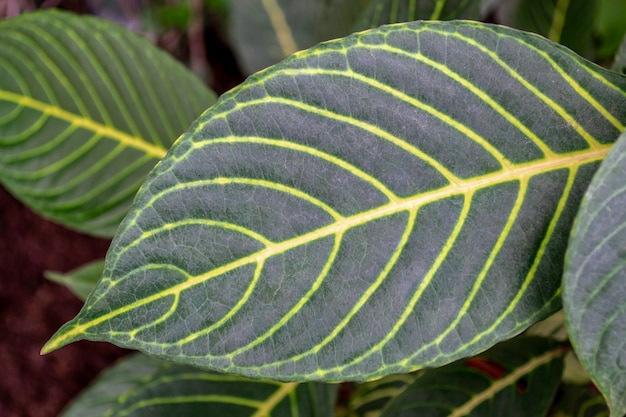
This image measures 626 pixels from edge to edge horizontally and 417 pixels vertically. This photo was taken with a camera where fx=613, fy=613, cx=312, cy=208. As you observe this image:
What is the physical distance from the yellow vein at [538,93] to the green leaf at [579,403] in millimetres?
381

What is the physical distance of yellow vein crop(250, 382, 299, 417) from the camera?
2.20ft

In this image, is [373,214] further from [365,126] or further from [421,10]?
[421,10]

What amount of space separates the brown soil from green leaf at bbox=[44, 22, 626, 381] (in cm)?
112

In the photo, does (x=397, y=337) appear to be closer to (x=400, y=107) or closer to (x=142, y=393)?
(x=400, y=107)

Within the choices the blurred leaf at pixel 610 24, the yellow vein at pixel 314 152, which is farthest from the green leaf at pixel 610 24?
the yellow vein at pixel 314 152

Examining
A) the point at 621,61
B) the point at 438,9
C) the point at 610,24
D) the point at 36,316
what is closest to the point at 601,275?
the point at 621,61

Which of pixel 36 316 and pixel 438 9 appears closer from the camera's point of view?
pixel 438 9

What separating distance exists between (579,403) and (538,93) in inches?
17.5

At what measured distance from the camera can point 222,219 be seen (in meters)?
0.37

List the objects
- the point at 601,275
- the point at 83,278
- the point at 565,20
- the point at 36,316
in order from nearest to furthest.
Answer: the point at 601,275
the point at 565,20
the point at 83,278
the point at 36,316

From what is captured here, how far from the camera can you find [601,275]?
0.36 meters

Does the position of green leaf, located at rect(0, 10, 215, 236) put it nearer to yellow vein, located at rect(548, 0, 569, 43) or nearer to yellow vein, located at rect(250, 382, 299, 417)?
yellow vein, located at rect(250, 382, 299, 417)

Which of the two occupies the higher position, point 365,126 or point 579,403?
point 365,126


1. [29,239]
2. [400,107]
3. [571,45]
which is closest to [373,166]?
[400,107]
